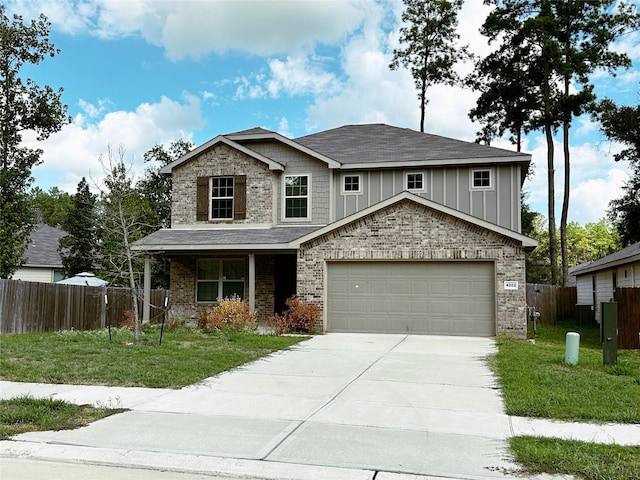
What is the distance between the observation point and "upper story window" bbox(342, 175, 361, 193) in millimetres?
21484

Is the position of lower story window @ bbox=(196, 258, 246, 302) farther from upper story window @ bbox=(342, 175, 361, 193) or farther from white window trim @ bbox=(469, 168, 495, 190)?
white window trim @ bbox=(469, 168, 495, 190)

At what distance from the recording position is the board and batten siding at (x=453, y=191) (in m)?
20.3

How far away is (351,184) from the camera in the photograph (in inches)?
849

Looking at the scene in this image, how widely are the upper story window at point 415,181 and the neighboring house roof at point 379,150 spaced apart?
0.46m

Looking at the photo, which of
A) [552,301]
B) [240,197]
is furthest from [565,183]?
[240,197]

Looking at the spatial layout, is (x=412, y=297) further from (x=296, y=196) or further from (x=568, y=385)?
(x=568, y=385)

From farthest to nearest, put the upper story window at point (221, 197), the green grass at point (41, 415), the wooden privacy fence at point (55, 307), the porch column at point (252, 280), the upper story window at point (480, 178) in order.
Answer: the upper story window at point (221, 197) < the upper story window at point (480, 178) < the porch column at point (252, 280) < the wooden privacy fence at point (55, 307) < the green grass at point (41, 415)

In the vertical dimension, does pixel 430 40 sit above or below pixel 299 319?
above

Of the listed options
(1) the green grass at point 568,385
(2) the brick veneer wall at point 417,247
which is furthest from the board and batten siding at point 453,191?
(1) the green grass at point 568,385

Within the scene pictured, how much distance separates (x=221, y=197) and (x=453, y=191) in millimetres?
8402

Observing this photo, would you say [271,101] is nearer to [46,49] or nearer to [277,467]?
[46,49]

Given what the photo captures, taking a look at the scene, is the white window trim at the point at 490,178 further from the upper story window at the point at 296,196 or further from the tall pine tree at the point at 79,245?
the tall pine tree at the point at 79,245

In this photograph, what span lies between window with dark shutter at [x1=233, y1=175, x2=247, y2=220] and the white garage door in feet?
15.4

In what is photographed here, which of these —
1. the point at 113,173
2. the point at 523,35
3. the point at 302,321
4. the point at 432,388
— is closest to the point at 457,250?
the point at 302,321
